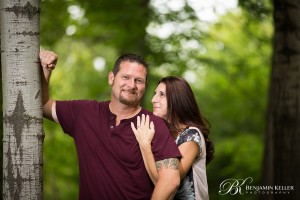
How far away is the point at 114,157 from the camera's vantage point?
3705 millimetres

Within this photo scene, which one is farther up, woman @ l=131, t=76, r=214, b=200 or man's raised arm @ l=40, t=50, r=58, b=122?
man's raised arm @ l=40, t=50, r=58, b=122

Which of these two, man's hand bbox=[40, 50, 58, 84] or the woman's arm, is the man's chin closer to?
the woman's arm

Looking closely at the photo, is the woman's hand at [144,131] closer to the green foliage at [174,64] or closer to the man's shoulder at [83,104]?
the man's shoulder at [83,104]

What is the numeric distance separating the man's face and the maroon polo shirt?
0.18 m

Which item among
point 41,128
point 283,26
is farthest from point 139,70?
point 283,26

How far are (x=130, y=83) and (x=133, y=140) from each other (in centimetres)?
47

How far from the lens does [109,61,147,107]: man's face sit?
388cm

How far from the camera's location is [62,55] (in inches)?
536

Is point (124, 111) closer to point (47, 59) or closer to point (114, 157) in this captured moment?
point (114, 157)

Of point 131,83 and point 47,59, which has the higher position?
point 47,59

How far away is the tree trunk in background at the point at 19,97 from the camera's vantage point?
3514mm
